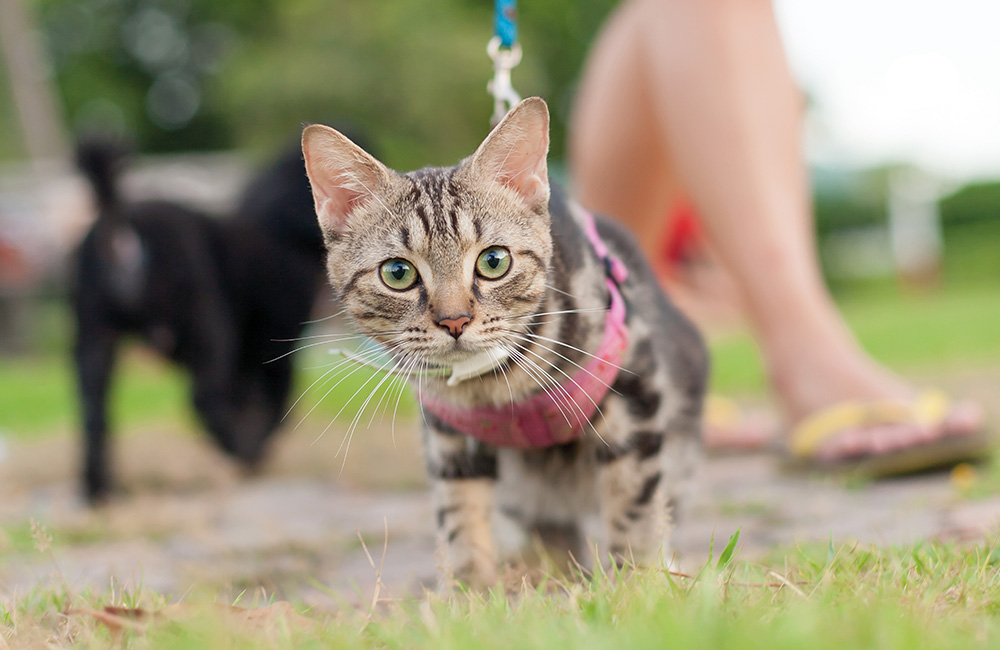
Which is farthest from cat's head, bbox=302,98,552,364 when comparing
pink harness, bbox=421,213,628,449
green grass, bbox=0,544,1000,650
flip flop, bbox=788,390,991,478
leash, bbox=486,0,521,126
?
flip flop, bbox=788,390,991,478

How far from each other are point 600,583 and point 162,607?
2.12 ft

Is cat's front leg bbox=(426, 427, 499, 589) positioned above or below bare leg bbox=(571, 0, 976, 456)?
below

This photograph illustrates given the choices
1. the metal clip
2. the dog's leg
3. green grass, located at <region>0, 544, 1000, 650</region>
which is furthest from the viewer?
the dog's leg

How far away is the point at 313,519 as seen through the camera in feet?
8.63

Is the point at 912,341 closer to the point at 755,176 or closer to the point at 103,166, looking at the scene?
the point at 755,176

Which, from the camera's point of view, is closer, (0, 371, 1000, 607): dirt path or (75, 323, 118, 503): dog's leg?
(0, 371, 1000, 607): dirt path

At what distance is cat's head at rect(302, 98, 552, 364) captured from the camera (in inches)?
59.6

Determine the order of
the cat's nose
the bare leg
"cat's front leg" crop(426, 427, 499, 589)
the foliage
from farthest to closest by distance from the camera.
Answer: the foliage → the bare leg → "cat's front leg" crop(426, 427, 499, 589) → the cat's nose

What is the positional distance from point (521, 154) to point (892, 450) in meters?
1.49

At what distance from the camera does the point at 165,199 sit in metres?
3.46

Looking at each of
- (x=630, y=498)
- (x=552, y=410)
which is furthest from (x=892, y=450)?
(x=552, y=410)

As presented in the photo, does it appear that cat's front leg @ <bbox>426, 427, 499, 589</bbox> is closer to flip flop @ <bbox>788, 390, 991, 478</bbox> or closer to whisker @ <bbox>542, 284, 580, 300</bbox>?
whisker @ <bbox>542, 284, 580, 300</bbox>

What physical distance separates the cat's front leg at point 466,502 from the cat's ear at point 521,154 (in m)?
0.50

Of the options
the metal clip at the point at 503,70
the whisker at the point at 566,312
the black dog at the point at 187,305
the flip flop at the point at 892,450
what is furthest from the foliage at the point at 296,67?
the whisker at the point at 566,312
